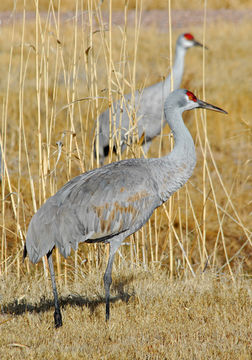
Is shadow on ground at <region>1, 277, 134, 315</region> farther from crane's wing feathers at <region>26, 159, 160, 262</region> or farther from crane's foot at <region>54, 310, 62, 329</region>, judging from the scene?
crane's wing feathers at <region>26, 159, 160, 262</region>

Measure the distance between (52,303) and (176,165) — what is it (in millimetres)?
1212

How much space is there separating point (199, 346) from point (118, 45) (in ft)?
38.6

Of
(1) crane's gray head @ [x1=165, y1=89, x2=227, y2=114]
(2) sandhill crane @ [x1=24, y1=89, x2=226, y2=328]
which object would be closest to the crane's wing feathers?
(2) sandhill crane @ [x1=24, y1=89, x2=226, y2=328]

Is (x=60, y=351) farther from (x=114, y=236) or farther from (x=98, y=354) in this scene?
(x=114, y=236)

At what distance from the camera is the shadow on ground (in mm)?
3672

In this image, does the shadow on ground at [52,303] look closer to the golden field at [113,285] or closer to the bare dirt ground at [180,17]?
the golden field at [113,285]

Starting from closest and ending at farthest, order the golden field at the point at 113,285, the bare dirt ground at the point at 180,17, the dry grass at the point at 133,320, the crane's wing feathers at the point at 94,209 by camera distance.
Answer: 1. the dry grass at the point at 133,320
2. the golden field at the point at 113,285
3. the crane's wing feathers at the point at 94,209
4. the bare dirt ground at the point at 180,17

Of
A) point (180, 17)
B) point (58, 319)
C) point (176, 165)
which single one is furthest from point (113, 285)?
point (180, 17)

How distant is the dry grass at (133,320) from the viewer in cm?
296

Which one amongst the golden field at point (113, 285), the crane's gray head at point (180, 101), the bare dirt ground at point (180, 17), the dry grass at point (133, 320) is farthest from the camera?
the bare dirt ground at point (180, 17)

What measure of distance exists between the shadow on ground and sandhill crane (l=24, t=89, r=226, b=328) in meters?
0.38

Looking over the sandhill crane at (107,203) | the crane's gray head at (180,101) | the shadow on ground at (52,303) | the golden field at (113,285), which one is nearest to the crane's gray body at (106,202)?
the sandhill crane at (107,203)

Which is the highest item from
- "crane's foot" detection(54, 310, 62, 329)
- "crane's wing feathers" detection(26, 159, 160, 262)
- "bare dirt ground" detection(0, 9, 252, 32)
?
"bare dirt ground" detection(0, 9, 252, 32)

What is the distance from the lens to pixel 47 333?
10.6ft
